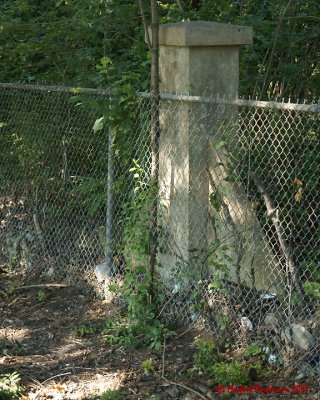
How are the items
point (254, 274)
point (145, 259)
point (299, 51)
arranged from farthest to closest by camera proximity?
point (299, 51)
point (145, 259)
point (254, 274)

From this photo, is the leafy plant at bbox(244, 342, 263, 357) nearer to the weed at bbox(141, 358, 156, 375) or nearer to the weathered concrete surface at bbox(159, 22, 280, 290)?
the weathered concrete surface at bbox(159, 22, 280, 290)

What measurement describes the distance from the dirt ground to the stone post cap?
2218mm

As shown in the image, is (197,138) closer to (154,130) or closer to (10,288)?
(154,130)

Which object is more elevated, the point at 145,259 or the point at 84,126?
the point at 84,126

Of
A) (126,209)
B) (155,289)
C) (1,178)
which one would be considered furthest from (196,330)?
(1,178)

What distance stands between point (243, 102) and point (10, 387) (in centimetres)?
248

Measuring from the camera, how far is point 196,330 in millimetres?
6203

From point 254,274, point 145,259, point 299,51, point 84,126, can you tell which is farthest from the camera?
point 299,51

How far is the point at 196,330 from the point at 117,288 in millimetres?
871

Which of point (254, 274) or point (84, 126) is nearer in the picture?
point (254, 274)

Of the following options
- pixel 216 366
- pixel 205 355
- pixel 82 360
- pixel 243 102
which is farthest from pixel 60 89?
pixel 216 366

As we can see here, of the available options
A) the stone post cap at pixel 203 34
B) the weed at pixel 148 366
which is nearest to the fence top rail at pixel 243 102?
the stone post cap at pixel 203 34

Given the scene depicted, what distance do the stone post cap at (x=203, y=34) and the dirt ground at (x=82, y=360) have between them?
7.28 ft

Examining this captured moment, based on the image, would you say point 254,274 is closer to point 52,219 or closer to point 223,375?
point 223,375
